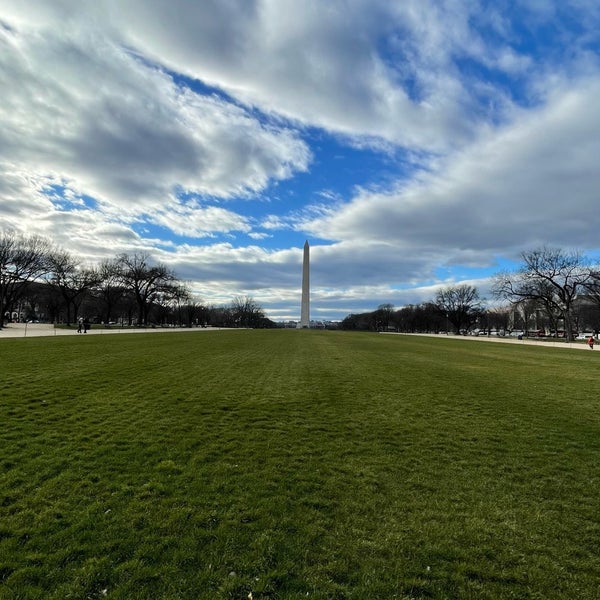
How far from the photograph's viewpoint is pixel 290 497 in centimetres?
539

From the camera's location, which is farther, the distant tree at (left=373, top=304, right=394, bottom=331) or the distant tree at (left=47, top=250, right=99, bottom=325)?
the distant tree at (left=373, top=304, right=394, bottom=331)

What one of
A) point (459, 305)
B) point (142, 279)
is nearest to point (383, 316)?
point (459, 305)

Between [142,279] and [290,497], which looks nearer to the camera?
[290,497]

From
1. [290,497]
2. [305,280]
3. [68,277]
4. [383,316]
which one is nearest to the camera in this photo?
[290,497]

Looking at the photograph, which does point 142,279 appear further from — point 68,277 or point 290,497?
point 290,497

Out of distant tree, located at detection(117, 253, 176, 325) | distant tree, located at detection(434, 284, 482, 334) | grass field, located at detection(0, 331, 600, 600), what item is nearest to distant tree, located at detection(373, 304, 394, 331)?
distant tree, located at detection(434, 284, 482, 334)

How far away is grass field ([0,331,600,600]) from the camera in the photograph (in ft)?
12.3

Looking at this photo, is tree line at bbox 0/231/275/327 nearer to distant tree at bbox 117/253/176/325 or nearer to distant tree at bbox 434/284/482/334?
distant tree at bbox 117/253/176/325

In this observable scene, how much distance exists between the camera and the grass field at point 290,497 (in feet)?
12.3

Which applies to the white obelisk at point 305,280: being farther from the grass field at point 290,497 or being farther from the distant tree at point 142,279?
the grass field at point 290,497

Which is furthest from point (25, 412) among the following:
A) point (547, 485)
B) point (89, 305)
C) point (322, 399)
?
point (89, 305)

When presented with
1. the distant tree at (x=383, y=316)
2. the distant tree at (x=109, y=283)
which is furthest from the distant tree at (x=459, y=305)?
the distant tree at (x=109, y=283)

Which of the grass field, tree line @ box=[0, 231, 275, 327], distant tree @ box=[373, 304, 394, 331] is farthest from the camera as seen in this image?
distant tree @ box=[373, 304, 394, 331]

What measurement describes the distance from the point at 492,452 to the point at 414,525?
11.9 ft
